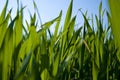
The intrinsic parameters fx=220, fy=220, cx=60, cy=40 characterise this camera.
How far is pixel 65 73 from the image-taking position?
807 millimetres

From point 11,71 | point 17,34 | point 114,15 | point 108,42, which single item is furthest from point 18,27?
point 108,42

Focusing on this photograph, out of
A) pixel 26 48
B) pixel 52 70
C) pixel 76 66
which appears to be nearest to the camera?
pixel 52 70

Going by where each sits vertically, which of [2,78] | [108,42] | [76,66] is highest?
[108,42]

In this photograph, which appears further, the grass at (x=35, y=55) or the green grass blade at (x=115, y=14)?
the grass at (x=35, y=55)

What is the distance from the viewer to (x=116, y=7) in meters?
0.30

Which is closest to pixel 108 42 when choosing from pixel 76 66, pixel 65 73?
pixel 76 66

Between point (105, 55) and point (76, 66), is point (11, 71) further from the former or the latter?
point (76, 66)

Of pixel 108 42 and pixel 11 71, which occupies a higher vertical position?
pixel 108 42

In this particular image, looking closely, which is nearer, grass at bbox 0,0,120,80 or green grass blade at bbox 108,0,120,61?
green grass blade at bbox 108,0,120,61

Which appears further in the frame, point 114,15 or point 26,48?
point 26,48

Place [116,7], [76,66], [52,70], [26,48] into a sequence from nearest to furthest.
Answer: [116,7]
[52,70]
[26,48]
[76,66]

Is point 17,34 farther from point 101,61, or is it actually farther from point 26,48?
point 101,61

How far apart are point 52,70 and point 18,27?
0.19 m

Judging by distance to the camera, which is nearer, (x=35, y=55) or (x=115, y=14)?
(x=115, y=14)
